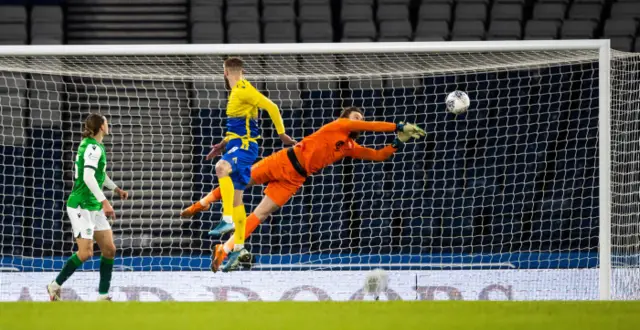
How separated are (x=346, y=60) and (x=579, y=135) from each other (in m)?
2.99

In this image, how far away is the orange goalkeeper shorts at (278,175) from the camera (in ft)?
25.6

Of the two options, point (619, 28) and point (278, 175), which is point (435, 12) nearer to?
point (619, 28)

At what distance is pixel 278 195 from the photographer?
25.6 ft

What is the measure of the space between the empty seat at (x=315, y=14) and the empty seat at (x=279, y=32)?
186mm

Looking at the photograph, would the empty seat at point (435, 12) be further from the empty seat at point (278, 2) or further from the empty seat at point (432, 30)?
the empty seat at point (278, 2)

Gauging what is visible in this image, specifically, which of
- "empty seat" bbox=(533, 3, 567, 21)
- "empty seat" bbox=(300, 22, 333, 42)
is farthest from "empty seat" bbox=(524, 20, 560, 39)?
"empty seat" bbox=(300, 22, 333, 42)

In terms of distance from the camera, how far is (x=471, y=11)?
11.7m

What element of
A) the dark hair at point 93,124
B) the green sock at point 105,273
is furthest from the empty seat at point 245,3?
the green sock at point 105,273

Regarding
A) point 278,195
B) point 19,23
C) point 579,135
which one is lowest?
point 278,195

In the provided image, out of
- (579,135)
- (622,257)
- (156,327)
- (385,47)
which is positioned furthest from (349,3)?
(156,327)

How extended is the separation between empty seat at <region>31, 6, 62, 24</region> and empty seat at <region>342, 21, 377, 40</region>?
3.11 meters

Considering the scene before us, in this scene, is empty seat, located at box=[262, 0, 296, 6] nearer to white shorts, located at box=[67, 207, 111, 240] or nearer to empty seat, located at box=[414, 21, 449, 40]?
empty seat, located at box=[414, 21, 449, 40]

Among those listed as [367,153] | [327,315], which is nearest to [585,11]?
[367,153]

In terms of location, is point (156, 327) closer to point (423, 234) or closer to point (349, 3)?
point (423, 234)
